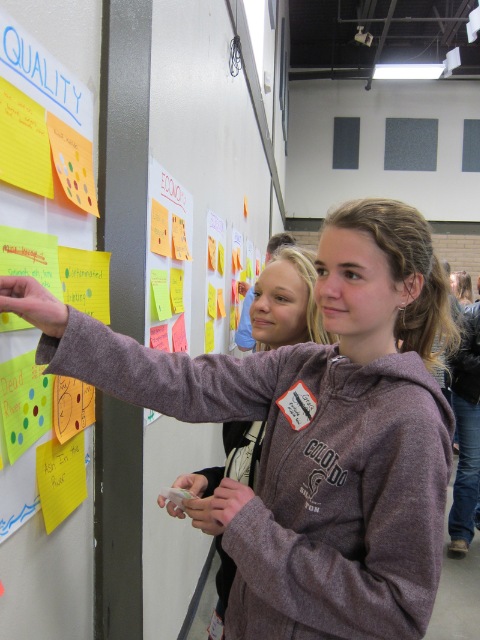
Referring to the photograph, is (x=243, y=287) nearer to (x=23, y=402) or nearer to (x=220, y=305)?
(x=220, y=305)

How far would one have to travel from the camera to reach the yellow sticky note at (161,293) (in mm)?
1176

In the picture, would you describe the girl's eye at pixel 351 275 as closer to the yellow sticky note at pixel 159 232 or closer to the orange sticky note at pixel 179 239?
the yellow sticky note at pixel 159 232

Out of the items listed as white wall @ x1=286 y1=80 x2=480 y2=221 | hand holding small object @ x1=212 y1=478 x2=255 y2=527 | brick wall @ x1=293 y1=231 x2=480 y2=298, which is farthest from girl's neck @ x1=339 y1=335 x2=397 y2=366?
white wall @ x1=286 y1=80 x2=480 y2=221

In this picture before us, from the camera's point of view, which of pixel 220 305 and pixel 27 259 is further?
pixel 220 305

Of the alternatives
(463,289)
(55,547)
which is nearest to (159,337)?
(55,547)

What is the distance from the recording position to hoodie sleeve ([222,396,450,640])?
66 cm

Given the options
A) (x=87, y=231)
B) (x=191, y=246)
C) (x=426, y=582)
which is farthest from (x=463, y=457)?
(x=87, y=231)

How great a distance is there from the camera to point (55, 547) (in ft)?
2.46

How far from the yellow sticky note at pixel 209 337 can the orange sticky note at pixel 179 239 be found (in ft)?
1.67

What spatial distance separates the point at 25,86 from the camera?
0.61 meters

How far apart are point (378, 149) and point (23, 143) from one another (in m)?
9.12

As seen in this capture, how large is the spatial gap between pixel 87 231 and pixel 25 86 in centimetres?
25

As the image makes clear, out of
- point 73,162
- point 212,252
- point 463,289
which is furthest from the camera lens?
point 463,289

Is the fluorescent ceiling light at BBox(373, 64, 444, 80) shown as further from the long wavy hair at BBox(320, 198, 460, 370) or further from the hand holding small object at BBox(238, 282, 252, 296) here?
the long wavy hair at BBox(320, 198, 460, 370)
